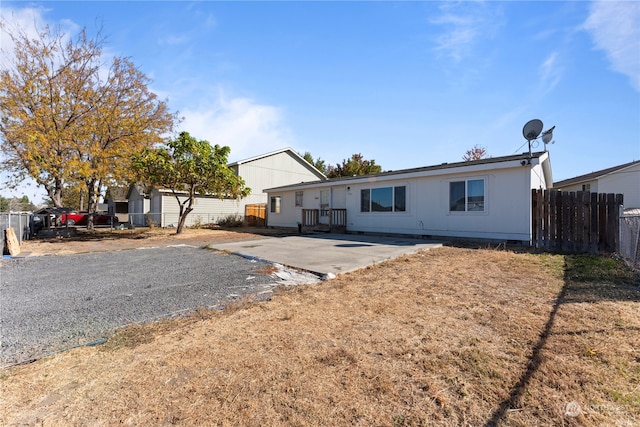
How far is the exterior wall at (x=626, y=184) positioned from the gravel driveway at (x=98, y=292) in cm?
2480

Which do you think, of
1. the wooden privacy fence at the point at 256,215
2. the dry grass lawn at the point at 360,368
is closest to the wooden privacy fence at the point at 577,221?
the dry grass lawn at the point at 360,368

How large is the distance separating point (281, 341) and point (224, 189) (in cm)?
1290

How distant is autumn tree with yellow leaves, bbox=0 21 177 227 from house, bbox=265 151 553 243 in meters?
11.4

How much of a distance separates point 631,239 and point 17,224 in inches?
776

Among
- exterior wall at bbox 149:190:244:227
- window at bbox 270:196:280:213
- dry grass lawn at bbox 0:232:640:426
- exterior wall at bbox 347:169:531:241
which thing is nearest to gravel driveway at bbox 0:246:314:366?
dry grass lawn at bbox 0:232:640:426

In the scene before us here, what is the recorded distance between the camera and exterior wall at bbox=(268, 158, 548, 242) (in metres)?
9.41

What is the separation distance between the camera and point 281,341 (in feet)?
9.73

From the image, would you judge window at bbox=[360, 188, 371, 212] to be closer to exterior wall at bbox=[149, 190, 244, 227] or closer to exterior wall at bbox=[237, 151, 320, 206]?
exterior wall at bbox=[237, 151, 320, 206]

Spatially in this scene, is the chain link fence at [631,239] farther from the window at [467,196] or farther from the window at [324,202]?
the window at [324,202]

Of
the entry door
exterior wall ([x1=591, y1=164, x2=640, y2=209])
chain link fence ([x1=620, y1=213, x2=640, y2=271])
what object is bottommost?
chain link fence ([x1=620, y1=213, x2=640, y2=271])

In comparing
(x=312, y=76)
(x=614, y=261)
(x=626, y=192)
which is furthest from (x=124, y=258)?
(x=626, y=192)

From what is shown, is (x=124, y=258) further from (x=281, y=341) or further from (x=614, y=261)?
(x=614, y=261)

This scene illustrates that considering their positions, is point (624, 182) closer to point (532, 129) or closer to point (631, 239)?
point (532, 129)

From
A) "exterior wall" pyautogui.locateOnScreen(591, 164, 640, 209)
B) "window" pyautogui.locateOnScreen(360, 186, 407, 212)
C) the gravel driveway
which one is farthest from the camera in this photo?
"exterior wall" pyautogui.locateOnScreen(591, 164, 640, 209)
